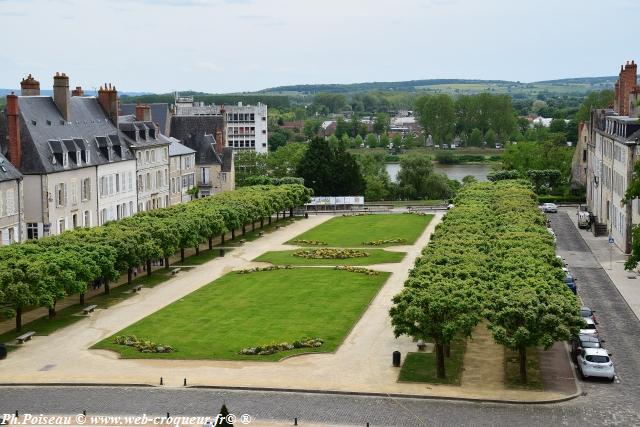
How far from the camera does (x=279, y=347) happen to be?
4778 cm

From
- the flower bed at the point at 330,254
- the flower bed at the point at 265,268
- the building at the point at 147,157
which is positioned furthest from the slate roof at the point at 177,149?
the flower bed at the point at 265,268

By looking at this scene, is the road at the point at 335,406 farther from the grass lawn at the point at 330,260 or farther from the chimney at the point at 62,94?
the chimney at the point at 62,94

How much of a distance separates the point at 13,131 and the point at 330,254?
27.7 meters

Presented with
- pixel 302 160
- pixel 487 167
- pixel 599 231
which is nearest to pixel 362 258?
pixel 599 231

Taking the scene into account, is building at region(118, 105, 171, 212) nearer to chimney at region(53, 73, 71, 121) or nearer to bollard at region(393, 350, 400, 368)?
chimney at region(53, 73, 71, 121)

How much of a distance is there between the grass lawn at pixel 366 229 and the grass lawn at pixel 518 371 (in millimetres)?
41119

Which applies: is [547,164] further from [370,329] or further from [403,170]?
[370,329]

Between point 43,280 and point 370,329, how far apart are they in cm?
1802

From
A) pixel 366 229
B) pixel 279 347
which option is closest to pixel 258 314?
pixel 279 347

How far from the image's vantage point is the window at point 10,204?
7050 cm

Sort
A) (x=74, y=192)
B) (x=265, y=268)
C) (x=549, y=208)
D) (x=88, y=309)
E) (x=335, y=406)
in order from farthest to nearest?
1. (x=549, y=208)
2. (x=74, y=192)
3. (x=265, y=268)
4. (x=88, y=309)
5. (x=335, y=406)

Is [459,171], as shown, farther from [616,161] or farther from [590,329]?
[590,329]

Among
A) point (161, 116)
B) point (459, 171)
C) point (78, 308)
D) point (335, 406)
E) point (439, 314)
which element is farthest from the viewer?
point (459, 171)

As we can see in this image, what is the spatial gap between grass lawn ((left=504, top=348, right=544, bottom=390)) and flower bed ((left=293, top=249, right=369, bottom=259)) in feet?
110
